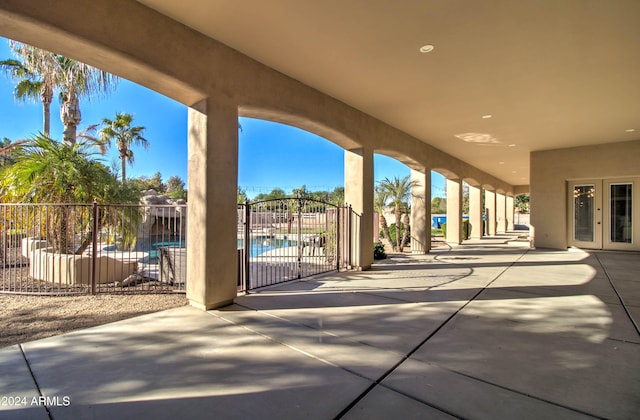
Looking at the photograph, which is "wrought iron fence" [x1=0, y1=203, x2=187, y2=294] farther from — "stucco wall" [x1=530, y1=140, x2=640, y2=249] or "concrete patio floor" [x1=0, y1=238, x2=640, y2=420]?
"stucco wall" [x1=530, y1=140, x2=640, y2=249]

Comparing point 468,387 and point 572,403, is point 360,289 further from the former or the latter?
point 572,403

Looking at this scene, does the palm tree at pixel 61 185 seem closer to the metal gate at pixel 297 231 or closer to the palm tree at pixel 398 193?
the metal gate at pixel 297 231

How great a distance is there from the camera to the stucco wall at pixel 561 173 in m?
10.1

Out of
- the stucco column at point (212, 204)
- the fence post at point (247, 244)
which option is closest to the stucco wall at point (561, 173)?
the fence post at point (247, 244)

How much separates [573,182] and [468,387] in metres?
12.3

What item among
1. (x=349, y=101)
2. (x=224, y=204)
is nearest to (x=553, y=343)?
(x=224, y=204)

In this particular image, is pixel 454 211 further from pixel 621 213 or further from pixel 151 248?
pixel 151 248

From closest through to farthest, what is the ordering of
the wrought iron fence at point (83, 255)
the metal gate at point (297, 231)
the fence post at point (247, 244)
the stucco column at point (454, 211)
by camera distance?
1. the fence post at point (247, 244)
2. the wrought iron fence at point (83, 255)
3. the metal gate at point (297, 231)
4. the stucco column at point (454, 211)

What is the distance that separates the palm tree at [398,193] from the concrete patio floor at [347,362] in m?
6.90

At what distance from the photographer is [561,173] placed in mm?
11164

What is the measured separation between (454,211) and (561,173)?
4.07 metres

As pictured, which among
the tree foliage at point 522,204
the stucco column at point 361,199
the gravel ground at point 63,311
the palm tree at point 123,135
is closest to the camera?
the gravel ground at point 63,311

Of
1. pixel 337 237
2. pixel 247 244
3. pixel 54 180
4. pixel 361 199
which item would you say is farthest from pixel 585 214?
pixel 54 180

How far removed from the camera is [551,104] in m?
6.75
